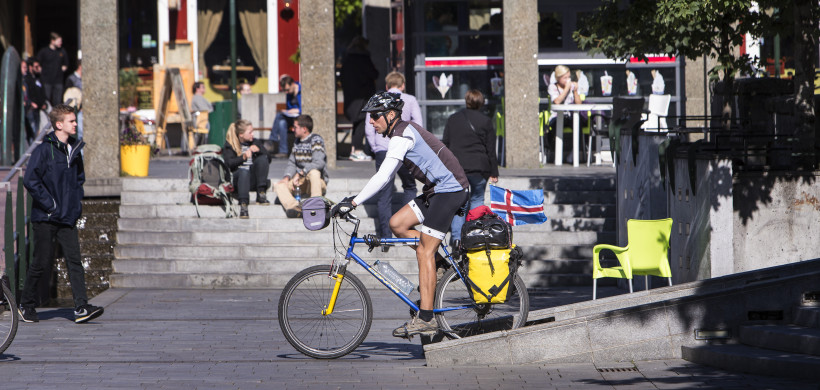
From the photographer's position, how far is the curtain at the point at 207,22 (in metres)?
27.9

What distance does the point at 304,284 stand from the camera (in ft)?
27.9

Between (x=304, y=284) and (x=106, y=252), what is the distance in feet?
22.7

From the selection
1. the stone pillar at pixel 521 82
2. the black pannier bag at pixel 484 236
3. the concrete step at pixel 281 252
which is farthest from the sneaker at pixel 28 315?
the stone pillar at pixel 521 82

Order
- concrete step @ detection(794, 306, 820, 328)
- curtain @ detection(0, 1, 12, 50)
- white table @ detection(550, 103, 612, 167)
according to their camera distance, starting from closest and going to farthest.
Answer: concrete step @ detection(794, 306, 820, 328)
white table @ detection(550, 103, 612, 167)
curtain @ detection(0, 1, 12, 50)

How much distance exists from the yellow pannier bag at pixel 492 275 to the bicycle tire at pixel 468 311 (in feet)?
0.27

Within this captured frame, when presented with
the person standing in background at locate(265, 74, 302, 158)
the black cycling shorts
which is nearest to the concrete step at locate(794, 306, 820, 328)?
the black cycling shorts

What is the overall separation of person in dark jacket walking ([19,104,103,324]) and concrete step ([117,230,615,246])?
3266mm

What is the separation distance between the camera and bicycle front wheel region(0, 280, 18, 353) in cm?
886

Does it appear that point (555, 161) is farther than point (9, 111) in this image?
Yes

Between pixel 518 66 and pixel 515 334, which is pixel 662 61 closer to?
pixel 518 66

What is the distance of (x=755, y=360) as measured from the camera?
25.5 ft

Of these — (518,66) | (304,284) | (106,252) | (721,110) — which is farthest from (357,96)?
(304,284)

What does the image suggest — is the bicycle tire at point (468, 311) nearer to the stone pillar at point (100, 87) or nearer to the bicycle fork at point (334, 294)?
the bicycle fork at point (334, 294)

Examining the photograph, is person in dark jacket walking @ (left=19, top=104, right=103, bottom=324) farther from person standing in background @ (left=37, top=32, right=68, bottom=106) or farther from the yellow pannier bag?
person standing in background @ (left=37, top=32, right=68, bottom=106)
